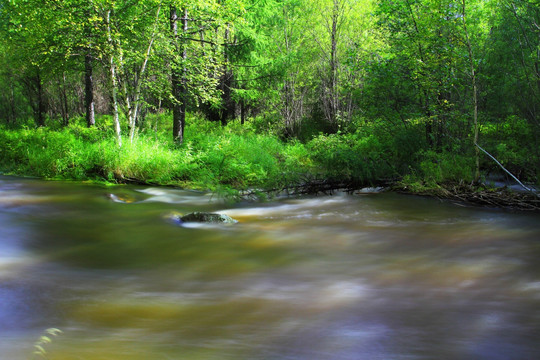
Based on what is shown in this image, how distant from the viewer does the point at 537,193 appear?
26.8ft

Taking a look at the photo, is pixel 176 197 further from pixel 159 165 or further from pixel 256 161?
pixel 256 161

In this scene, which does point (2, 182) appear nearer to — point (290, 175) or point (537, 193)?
point (290, 175)

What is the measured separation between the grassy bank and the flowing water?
1618 mm

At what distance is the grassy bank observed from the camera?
9898 millimetres

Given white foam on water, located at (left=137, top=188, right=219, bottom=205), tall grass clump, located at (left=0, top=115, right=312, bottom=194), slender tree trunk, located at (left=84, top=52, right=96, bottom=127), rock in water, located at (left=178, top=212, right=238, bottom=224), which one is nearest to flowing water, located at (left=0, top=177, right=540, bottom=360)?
rock in water, located at (left=178, top=212, right=238, bottom=224)

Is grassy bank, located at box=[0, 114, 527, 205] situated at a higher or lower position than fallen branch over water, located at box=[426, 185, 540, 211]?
higher

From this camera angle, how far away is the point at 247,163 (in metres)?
12.3

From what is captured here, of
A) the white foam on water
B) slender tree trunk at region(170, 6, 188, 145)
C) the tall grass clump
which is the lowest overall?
the white foam on water

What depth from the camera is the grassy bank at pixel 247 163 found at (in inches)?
390

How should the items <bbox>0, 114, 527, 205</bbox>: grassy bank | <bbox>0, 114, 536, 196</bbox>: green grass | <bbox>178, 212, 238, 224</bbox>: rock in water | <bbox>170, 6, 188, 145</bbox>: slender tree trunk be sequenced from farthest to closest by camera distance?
<bbox>170, 6, 188, 145</bbox>: slender tree trunk < <bbox>0, 114, 527, 205</bbox>: grassy bank < <bbox>0, 114, 536, 196</bbox>: green grass < <bbox>178, 212, 238, 224</bbox>: rock in water

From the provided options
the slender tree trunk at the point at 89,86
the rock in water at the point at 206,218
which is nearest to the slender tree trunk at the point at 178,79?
the slender tree trunk at the point at 89,86

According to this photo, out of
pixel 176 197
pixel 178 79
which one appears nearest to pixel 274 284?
pixel 176 197

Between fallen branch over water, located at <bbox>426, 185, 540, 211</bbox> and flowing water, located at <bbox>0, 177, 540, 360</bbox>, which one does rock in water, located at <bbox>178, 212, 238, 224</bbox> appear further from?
fallen branch over water, located at <bbox>426, 185, 540, 211</bbox>

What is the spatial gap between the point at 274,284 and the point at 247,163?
7807mm
